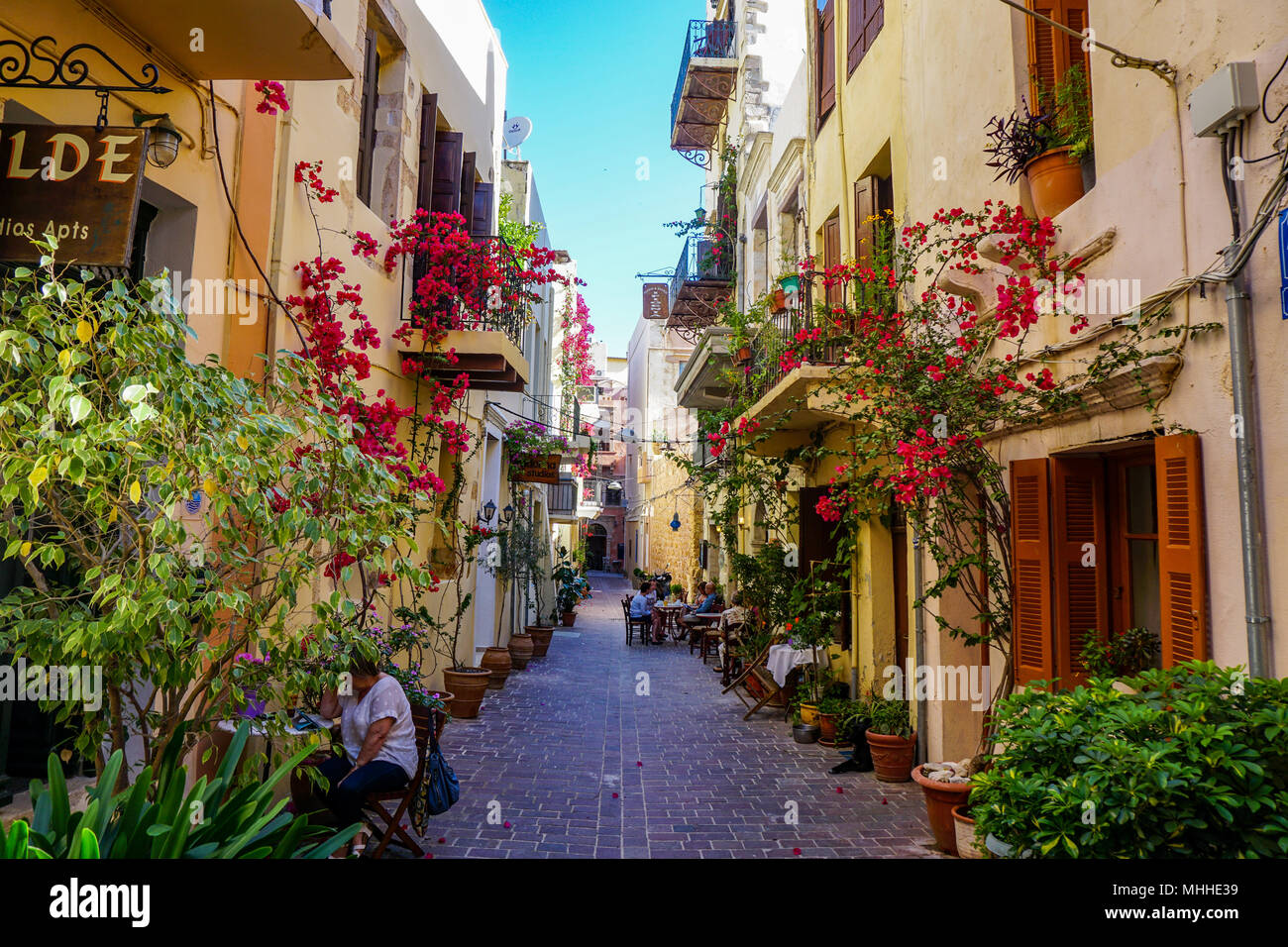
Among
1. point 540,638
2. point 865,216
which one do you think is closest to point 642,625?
point 540,638

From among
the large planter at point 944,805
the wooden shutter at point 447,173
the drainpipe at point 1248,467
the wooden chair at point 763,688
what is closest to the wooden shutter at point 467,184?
the wooden shutter at point 447,173

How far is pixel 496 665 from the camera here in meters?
11.4

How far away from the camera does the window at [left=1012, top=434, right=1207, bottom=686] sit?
490 centimetres

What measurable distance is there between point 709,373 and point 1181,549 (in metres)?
11.4

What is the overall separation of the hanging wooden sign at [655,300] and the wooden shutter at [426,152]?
14.0 m

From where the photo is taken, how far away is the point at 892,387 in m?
5.94

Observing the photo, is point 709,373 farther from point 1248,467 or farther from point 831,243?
point 1248,467

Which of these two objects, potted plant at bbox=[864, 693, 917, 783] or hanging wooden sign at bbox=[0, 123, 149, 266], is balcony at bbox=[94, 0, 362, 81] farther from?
potted plant at bbox=[864, 693, 917, 783]

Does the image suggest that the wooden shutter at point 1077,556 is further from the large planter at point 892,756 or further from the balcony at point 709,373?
the balcony at point 709,373

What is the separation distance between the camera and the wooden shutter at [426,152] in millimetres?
9031

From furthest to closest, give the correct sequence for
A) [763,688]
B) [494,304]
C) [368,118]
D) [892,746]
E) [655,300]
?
[655,300]
[763,688]
[494,304]
[368,118]
[892,746]

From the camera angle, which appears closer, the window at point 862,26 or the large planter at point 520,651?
the window at point 862,26

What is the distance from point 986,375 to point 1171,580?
1.82 meters

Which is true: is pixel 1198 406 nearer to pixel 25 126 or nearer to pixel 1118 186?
pixel 1118 186
